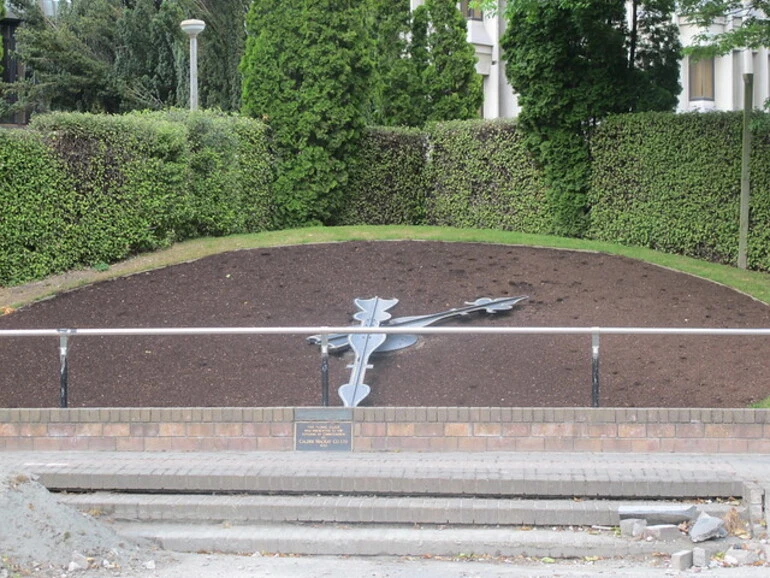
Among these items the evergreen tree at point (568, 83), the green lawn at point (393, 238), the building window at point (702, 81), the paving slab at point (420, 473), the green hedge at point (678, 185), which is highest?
the building window at point (702, 81)

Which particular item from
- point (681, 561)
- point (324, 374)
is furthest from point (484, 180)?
point (681, 561)

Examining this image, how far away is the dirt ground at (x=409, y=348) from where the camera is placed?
1063 cm

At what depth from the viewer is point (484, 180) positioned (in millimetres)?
21078

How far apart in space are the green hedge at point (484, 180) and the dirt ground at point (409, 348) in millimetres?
4175

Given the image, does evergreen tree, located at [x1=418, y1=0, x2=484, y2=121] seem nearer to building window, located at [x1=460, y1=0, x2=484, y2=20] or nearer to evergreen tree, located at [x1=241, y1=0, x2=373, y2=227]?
building window, located at [x1=460, y1=0, x2=484, y2=20]

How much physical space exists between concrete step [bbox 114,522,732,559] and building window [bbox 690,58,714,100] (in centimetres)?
2747

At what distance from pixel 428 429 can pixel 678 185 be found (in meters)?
10.1

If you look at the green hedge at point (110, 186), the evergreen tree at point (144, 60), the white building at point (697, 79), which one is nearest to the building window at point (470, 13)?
the white building at point (697, 79)

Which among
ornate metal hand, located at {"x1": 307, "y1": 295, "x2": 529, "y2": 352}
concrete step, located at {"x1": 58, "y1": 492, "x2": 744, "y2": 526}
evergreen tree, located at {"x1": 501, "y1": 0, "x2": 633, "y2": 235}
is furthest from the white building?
concrete step, located at {"x1": 58, "y1": 492, "x2": 744, "y2": 526}

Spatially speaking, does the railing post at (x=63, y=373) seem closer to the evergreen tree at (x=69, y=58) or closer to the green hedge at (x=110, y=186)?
the green hedge at (x=110, y=186)

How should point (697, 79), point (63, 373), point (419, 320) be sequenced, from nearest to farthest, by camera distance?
point (63, 373), point (419, 320), point (697, 79)

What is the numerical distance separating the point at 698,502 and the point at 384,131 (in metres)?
15.1

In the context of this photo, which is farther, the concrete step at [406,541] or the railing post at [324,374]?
the railing post at [324,374]

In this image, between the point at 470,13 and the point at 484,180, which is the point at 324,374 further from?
the point at 470,13
